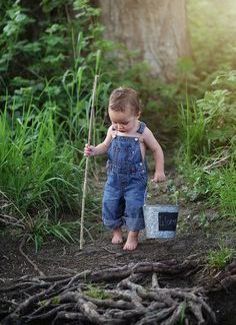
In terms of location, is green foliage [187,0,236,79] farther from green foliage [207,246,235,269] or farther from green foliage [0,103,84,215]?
green foliage [207,246,235,269]

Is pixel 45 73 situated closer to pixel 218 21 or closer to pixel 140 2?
pixel 140 2

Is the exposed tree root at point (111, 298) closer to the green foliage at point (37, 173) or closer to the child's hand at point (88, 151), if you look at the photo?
the child's hand at point (88, 151)

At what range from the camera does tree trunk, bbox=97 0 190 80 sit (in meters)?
8.49

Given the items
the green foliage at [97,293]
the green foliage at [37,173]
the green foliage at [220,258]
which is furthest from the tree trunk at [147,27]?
the green foliage at [97,293]

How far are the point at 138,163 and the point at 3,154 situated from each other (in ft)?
3.90

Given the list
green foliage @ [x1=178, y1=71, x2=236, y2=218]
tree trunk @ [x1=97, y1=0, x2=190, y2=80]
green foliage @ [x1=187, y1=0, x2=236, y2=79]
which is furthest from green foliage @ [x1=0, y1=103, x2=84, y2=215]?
green foliage @ [x1=187, y1=0, x2=236, y2=79]

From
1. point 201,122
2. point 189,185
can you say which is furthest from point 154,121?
point 189,185

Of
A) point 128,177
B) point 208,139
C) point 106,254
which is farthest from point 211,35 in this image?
point 106,254

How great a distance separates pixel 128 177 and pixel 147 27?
135 inches

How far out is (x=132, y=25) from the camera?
335 inches

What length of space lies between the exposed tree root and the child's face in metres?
0.95

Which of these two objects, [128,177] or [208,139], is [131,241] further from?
[208,139]

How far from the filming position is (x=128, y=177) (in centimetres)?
548

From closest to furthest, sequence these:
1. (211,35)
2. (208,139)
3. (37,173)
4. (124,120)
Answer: (124,120) < (37,173) < (208,139) < (211,35)
